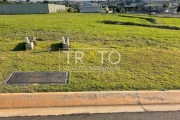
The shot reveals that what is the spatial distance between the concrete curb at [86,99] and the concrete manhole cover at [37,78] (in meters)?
0.57

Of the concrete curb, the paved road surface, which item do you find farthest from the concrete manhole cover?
the paved road surface

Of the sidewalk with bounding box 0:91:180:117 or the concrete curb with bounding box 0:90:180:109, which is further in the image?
the concrete curb with bounding box 0:90:180:109

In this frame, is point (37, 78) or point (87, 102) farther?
point (37, 78)

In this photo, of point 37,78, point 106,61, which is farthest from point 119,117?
point 106,61

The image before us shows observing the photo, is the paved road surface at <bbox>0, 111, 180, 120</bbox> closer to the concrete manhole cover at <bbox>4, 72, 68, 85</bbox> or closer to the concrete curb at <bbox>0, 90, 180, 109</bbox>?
the concrete curb at <bbox>0, 90, 180, 109</bbox>

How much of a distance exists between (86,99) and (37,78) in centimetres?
133

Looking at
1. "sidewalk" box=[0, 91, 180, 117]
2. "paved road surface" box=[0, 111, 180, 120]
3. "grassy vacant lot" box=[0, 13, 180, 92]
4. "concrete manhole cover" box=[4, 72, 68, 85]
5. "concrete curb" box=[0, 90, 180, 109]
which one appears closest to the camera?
→ "paved road surface" box=[0, 111, 180, 120]

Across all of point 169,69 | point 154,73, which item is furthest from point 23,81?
point 169,69

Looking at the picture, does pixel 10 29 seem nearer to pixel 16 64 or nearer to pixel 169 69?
pixel 16 64

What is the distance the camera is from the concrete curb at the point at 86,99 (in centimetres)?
409

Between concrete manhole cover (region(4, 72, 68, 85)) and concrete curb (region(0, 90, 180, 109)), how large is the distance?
57 centimetres

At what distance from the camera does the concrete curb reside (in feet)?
13.4

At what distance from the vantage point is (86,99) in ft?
13.8

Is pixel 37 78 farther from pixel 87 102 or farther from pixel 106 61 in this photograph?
pixel 106 61
